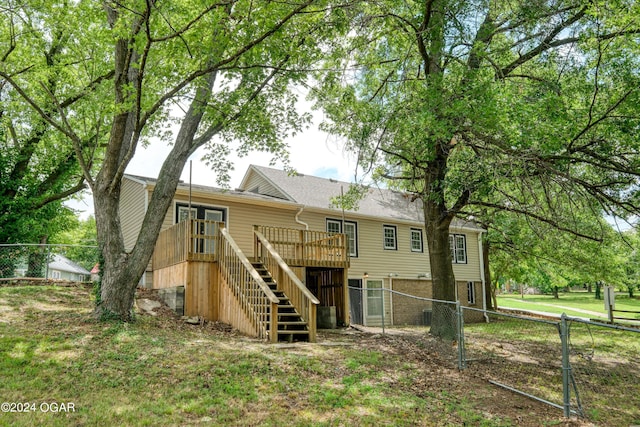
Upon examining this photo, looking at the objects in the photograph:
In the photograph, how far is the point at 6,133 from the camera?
18.8m

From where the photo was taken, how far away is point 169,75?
947 cm

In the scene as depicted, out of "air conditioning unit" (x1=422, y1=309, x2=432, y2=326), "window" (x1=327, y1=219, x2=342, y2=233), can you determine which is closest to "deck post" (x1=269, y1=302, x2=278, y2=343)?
"window" (x1=327, y1=219, x2=342, y2=233)

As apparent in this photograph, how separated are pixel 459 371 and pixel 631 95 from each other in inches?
224

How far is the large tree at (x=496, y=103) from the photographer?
831 cm

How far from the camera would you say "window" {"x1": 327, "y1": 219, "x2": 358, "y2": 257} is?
1845 cm

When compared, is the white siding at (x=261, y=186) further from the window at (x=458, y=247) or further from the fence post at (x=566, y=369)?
the fence post at (x=566, y=369)

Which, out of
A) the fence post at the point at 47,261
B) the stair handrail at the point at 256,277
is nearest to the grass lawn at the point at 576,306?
the stair handrail at the point at 256,277

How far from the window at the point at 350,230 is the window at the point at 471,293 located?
7463 millimetres

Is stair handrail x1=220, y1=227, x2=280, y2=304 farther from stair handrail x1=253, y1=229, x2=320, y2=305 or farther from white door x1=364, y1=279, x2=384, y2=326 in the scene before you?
white door x1=364, y1=279, x2=384, y2=326

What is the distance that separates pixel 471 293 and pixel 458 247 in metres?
2.45

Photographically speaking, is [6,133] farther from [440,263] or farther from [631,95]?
[631,95]

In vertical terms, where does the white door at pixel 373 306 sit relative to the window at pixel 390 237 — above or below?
below

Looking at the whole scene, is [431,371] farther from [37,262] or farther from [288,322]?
[37,262]

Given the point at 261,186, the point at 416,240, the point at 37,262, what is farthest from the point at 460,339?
the point at 37,262
